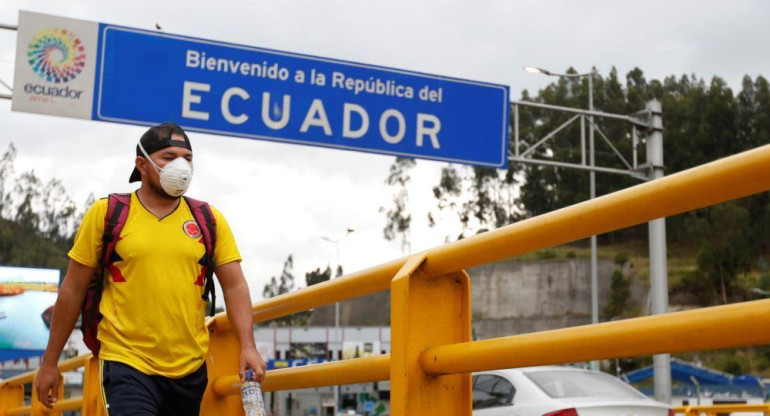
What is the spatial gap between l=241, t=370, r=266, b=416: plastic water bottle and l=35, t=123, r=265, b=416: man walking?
17cm

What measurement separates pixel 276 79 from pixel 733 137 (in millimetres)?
78194

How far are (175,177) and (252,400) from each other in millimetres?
816

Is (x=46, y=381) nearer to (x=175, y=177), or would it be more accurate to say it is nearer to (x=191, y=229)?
(x=191, y=229)

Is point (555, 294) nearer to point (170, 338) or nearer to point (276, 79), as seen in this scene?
point (276, 79)

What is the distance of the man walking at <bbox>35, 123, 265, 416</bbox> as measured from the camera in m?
3.60

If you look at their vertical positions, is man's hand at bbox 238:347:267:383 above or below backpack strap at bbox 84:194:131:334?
below

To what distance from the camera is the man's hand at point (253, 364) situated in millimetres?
3498

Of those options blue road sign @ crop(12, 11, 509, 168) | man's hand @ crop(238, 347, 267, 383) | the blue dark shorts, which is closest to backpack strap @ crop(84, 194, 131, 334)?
the blue dark shorts

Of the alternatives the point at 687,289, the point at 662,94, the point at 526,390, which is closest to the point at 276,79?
the point at 526,390

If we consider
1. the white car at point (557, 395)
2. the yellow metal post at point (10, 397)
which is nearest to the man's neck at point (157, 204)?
the yellow metal post at point (10, 397)

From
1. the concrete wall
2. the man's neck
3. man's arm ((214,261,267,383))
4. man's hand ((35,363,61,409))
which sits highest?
the concrete wall

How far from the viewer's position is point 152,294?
362 cm

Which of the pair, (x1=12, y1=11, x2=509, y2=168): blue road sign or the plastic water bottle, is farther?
(x1=12, y1=11, x2=509, y2=168): blue road sign

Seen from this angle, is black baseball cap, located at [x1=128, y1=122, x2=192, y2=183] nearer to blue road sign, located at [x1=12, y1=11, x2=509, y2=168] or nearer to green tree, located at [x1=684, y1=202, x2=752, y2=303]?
blue road sign, located at [x1=12, y1=11, x2=509, y2=168]
